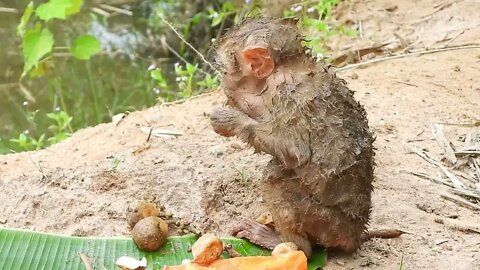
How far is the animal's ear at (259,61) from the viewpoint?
11.7 feet

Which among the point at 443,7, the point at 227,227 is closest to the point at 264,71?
the point at 227,227

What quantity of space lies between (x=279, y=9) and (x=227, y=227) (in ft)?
15.9

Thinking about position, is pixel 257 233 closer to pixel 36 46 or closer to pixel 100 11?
pixel 36 46

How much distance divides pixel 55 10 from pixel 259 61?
2.92 m

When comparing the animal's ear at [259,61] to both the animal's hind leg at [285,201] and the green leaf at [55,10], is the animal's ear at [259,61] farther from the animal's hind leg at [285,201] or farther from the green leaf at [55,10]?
the green leaf at [55,10]

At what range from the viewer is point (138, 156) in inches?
178

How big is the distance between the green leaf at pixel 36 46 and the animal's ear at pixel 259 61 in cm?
308

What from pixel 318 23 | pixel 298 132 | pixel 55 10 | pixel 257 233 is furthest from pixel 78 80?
pixel 298 132

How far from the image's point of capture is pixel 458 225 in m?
4.05

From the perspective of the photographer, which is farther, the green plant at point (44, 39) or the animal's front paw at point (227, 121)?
the green plant at point (44, 39)

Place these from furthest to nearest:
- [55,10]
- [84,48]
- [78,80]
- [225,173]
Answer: [78,80] < [84,48] < [55,10] < [225,173]

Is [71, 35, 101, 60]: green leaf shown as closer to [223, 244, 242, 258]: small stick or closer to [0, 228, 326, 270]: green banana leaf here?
[0, 228, 326, 270]: green banana leaf

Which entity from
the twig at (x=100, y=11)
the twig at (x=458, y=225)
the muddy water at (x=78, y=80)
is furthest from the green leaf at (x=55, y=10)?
the twig at (x=100, y=11)

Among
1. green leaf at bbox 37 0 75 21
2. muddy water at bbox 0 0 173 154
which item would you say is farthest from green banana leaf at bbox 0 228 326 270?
muddy water at bbox 0 0 173 154
